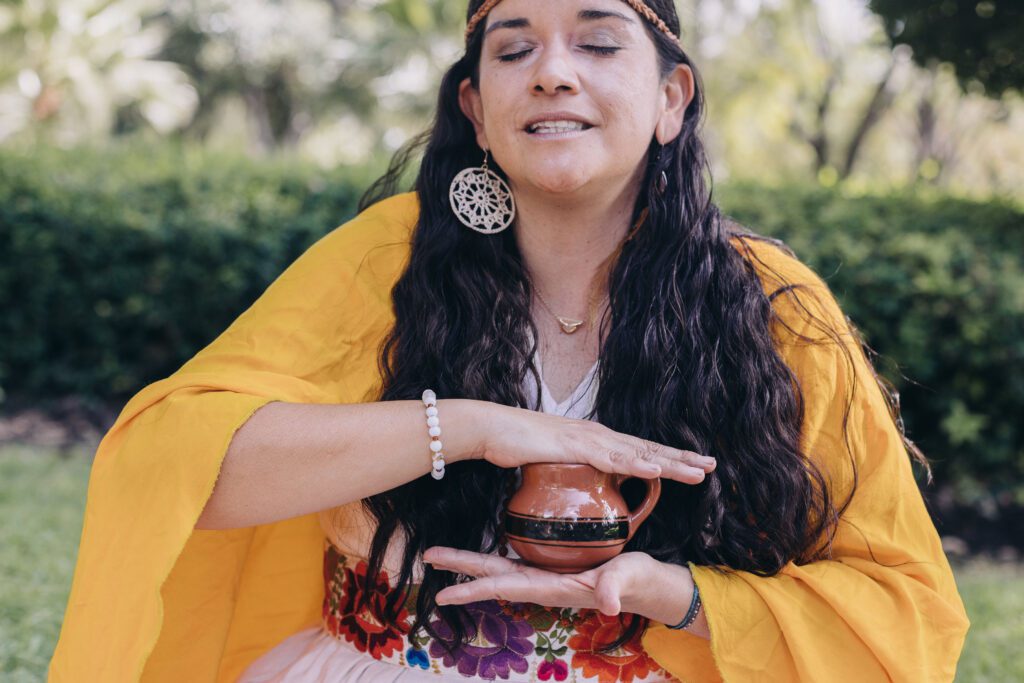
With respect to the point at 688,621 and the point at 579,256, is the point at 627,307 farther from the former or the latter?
the point at 688,621

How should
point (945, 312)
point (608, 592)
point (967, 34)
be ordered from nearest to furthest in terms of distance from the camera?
point (608, 592), point (945, 312), point (967, 34)

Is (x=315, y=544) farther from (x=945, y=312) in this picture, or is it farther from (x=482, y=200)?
(x=945, y=312)

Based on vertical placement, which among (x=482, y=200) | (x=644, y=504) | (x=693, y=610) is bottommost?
(x=693, y=610)

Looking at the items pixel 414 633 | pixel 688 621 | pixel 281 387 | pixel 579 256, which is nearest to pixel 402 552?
pixel 414 633

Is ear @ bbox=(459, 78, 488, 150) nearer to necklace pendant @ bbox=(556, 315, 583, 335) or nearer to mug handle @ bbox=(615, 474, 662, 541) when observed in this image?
necklace pendant @ bbox=(556, 315, 583, 335)

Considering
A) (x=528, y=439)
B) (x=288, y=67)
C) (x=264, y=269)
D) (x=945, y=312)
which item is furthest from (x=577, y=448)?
(x=288, y=67)

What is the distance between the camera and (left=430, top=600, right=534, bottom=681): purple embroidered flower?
81.7 inches

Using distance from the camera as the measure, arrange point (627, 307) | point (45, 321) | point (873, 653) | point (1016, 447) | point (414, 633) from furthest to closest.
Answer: point (45, 321) < point (1016, 447) < point (627, 307) < point (414, 633) < point (873, 653)

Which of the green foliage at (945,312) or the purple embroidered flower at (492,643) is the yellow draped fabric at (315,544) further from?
the green foliage at (945,312)

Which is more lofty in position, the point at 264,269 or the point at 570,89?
the point at 570,89

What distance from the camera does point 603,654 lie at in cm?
208

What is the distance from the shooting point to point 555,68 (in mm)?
2104

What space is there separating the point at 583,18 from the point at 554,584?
114 centimetres

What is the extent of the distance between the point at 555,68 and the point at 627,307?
0.53m
